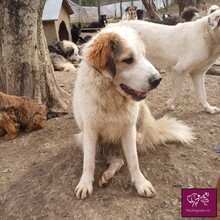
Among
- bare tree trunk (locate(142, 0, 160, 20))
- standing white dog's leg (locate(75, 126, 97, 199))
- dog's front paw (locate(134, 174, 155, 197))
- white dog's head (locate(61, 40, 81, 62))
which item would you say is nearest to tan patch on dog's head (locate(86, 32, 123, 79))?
standing white dog's leg (locate(75, 126, 97, 199))

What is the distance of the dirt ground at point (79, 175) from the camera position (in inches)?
99.7

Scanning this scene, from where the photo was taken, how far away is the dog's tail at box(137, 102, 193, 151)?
3.20 meters

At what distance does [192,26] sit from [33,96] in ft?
7.59

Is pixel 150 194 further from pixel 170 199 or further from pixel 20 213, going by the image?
pixel 20 213

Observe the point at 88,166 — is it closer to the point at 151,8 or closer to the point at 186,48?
the point at 186,48

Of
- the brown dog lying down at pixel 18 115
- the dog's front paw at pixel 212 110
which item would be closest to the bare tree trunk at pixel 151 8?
the dog's front paw at pixel 212 110

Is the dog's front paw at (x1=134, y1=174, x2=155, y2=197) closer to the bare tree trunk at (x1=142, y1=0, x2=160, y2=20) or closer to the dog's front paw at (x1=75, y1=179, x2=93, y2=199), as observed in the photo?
the dog's front paw at (x1=75, y1=179, x2=93, y2=199)

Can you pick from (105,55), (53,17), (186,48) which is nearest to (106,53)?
(105,55)

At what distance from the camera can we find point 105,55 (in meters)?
2.27

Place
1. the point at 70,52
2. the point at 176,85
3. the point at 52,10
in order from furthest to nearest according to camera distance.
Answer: the point at 52,10 < the point at 70,52 < the point at 176,85

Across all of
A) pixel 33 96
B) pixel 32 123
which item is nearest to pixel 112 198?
pixel 32 123

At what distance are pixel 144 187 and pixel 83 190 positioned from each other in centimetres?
50

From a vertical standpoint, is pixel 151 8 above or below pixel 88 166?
above

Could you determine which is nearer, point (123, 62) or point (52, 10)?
point (123, 62)
